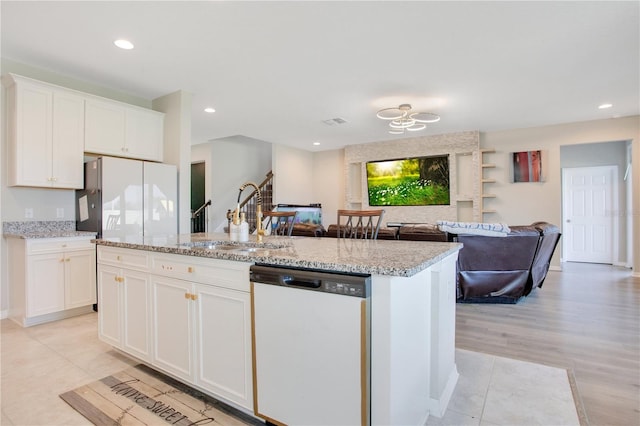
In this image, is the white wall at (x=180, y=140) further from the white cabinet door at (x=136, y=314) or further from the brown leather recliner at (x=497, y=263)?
the brown leather recliner at (x=497, y=263)

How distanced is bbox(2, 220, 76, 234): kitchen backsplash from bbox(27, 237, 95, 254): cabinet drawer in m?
0.45

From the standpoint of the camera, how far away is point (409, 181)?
24.2 feet

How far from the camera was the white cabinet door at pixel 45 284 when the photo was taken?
10.5 feet

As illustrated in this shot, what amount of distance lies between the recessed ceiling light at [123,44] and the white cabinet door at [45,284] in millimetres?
2188

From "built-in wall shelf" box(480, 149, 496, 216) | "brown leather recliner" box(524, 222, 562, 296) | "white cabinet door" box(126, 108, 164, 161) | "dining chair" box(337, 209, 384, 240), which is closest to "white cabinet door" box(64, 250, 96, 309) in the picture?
"white cabinet door" box(126, 108, 164, 161)

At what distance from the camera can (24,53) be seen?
3244mm

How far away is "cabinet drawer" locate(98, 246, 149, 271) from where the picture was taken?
2137 millimetres

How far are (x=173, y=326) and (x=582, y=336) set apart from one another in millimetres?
3367

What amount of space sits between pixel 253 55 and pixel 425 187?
5042 mm

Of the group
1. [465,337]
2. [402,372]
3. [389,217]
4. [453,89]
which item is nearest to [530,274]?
[465,337]

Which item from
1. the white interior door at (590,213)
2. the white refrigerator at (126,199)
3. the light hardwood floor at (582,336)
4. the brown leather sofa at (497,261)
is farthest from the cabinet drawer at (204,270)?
the white interior door at (590,213)

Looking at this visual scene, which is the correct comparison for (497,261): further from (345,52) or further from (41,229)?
(41,229)

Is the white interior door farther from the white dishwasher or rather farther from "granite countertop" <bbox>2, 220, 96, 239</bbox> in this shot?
"granite countertop" <bbox>2, 220, 96, 239</bbox>

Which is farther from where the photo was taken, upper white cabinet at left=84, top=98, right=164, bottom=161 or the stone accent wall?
the stone accent wall
